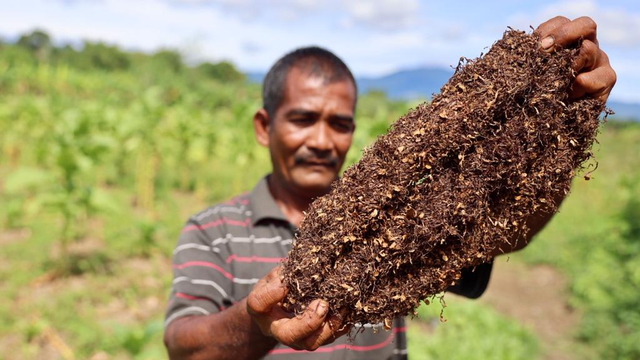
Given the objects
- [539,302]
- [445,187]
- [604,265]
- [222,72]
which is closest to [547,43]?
[445,187]

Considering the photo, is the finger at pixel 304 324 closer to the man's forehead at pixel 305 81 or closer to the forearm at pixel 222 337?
the forearm at pixel 222 337

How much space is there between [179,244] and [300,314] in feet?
3.26

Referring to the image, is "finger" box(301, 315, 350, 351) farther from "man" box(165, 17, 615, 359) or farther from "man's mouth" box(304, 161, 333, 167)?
"man's mouth" box(304, 161, 333, 167)

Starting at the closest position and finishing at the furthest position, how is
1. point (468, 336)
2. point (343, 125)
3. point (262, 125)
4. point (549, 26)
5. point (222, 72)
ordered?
point (549, 26) → point (343, 125) → point (262, 125) → point (468, 336) → point (222, 72)

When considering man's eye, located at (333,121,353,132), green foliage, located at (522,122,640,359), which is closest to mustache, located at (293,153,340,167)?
man's eye, located at (333,121,353,132)

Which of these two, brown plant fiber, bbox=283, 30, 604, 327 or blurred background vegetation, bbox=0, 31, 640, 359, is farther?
blurred background vegetation, bbox=0, 31, 640, 359

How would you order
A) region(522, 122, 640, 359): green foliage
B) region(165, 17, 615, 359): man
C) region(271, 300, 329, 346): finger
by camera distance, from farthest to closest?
region(522, 122, 640, 359): green foliage, region(165, 17, 615, 359): man, region(271, 300, 329, 346): finger

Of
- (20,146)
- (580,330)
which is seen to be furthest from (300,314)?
(20,146)

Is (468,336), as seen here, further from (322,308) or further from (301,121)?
(322,308)

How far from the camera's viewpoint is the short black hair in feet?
7.88

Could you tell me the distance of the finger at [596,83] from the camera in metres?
1.52

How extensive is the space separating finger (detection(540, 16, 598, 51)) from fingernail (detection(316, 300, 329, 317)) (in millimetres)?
1011

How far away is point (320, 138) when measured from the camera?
2.36 metres

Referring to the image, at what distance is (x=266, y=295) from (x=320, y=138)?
1023 mm
